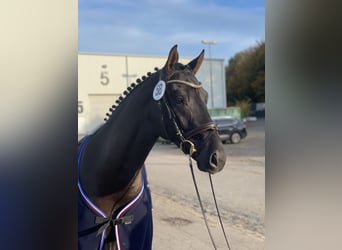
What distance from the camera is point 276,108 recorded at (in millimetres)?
909

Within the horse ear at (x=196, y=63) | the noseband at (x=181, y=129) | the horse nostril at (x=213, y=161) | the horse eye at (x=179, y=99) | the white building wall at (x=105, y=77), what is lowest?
the horse nostril at (x=213, y=161)

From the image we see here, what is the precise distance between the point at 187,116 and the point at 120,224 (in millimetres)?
689

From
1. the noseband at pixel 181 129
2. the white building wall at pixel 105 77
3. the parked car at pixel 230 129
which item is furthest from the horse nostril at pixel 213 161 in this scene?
the parked car at pixel 230 129

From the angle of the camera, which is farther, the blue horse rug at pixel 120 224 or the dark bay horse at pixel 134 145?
the blue horse rug at pixel 120 224

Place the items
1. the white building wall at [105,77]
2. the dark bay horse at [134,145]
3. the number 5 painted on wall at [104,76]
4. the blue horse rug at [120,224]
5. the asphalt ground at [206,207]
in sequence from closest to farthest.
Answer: the dark bay horse at [134,145] < the blue horse rug at [120,224] < the asphalt ground at [206,207] < the white building wall at [105,77] < the number 5 painted on wall at [104,76]

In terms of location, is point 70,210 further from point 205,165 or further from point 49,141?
point 205,165

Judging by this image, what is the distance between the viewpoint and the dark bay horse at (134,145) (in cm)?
172

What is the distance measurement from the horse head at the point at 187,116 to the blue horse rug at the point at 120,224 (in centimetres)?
46

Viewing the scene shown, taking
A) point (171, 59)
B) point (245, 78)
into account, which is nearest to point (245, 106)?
point (245, 78)

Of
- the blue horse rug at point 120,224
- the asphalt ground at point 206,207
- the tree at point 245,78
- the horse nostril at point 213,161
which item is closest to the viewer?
the horse nostril at point 213,161

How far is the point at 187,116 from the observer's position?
1.72 meters

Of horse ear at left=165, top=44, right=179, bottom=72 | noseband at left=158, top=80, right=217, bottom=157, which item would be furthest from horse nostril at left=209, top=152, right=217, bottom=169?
horse ear at left=165, top=44, right=179, bottom=72

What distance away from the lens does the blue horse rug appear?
1825 millimetres

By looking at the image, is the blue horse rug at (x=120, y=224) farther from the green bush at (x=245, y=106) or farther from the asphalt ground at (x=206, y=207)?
the green bush at (x=245, y=106)
